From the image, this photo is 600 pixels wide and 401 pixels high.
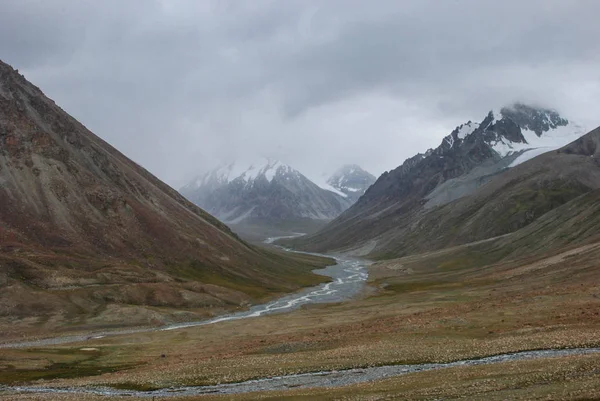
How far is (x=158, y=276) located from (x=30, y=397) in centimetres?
11875

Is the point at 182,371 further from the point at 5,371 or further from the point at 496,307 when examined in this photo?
the point at 496,307

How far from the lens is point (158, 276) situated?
538 ft

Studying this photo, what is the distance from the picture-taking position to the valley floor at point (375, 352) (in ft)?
121

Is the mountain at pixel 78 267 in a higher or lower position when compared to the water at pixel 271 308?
higher

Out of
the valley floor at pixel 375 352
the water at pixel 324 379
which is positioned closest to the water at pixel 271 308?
the valley floor at pixel 375 352

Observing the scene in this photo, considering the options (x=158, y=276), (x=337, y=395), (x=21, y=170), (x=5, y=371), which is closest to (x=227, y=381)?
(x=337, y=395)

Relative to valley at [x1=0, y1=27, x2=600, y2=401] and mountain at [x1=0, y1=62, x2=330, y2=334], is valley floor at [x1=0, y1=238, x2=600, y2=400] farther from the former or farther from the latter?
mountain at [x1=0, y1=62, x2=330, y2=334]

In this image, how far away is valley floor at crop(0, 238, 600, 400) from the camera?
36.9m

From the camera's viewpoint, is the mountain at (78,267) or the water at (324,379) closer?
the water at (324,379)

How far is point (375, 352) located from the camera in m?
57.5

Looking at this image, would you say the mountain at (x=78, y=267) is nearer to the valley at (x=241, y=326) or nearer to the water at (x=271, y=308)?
the valley at (x=241, y=326)

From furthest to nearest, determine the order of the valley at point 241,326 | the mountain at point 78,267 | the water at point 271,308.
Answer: the mountain at point 78,267 < the water at point 271,308 < the valley at point 241,326

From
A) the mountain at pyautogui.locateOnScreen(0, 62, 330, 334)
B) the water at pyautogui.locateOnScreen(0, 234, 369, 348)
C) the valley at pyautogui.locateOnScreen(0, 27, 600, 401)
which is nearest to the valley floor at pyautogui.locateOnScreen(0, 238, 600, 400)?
the valley at pyautogui.locateOnScreen(0, 27, 600, 401)

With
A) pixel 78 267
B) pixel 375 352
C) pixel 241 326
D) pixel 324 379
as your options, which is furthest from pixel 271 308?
pixel 324 379
